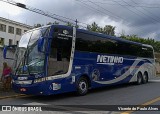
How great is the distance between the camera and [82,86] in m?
13.9

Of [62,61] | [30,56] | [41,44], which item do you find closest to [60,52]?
[62,61]

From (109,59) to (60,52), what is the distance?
4.70 meters

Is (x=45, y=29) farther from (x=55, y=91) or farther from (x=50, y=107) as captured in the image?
(x=50, y=107)

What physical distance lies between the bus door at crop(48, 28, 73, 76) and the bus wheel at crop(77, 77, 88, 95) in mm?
1269

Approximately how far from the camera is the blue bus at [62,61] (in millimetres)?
11875

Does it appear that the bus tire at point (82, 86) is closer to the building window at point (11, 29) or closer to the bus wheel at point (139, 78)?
the bus wheel at point (139, 78)

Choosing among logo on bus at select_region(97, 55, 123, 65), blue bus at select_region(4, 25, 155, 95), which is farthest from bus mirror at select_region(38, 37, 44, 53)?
logo on bus at select_region(97, 55, 123, 65)

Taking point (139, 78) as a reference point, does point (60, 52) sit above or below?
above

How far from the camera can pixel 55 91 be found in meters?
12.2

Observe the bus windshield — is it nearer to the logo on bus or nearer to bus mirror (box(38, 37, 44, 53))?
bus mirror (box(38, 37, 44, 53))

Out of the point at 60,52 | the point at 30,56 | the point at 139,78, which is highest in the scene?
the point at 60,52

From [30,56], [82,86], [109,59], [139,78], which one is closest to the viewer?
[30,56]

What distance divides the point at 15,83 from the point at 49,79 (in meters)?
1.67

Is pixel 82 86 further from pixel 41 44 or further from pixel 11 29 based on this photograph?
pixel 11 29
